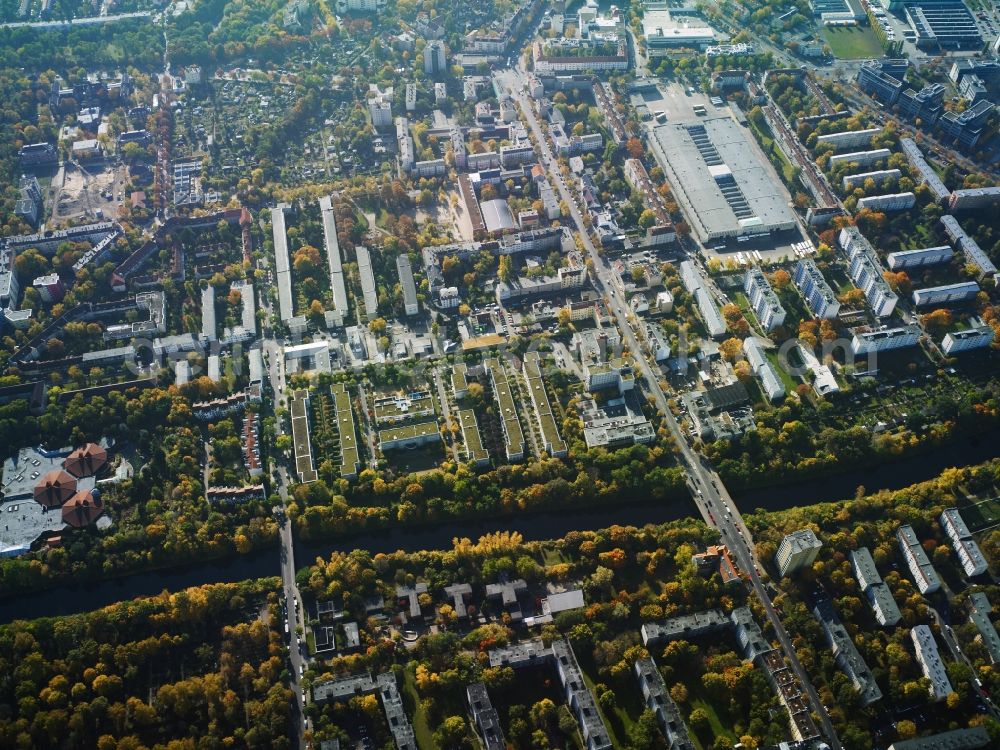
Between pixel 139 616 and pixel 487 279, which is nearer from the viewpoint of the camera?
pixel 139 616

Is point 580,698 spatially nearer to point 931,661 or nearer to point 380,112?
point 931,661

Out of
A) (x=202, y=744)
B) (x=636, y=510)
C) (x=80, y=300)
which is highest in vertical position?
(x=80, y=300)

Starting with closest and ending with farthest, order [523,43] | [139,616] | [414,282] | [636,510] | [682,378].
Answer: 1. [139,616]
2. [636,510]
3. [682,378]
4. [414,282]
5. [523,43]

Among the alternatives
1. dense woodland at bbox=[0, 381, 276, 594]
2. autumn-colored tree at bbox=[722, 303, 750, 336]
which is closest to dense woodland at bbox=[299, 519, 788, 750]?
dense woodland at bbox=[0, 381, 276, 594]

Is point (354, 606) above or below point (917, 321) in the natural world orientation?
below

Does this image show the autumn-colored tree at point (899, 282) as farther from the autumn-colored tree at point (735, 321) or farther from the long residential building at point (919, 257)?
the autumn-colored tree at point (735, 321)

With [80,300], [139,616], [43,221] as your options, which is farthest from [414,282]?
[43,221]

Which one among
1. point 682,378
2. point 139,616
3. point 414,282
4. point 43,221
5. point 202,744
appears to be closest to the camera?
point 202,744

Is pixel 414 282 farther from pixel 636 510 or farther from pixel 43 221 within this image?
pixel 43 221
